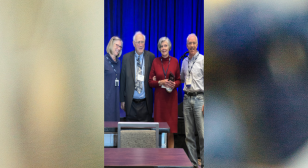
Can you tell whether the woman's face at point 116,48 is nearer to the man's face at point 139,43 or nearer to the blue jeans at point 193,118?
the man's face at point 139,43

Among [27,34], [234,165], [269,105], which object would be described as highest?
[27,34]

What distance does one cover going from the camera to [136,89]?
2.72 metres

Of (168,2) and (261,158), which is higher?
(168,2)

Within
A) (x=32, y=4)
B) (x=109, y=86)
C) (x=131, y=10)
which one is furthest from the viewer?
(x=131, y=10)

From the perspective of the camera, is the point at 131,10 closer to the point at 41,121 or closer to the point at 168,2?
the point at 168,2

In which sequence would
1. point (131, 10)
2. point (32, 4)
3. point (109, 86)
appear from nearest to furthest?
point (32, 4) → point (109, 86) → point (131, 10)

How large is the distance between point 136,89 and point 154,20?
1.61 metres

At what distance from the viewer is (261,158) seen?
369 mm

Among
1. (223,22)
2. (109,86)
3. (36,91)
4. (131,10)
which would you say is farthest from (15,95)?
(131,10)

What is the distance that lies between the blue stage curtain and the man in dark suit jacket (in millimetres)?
1110

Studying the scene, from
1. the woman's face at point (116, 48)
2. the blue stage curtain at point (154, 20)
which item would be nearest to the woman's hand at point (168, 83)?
the woman's face at point (116, 48)

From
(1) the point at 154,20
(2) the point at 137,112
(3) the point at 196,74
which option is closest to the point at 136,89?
(2) the point at 137,112

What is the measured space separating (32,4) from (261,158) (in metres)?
0.43

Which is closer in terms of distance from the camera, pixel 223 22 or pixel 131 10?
pixel 223 22
